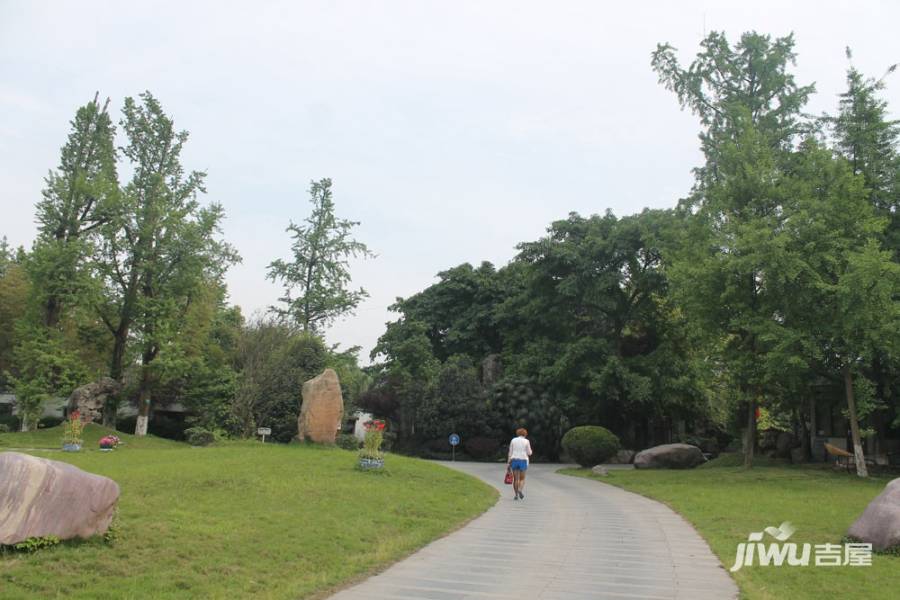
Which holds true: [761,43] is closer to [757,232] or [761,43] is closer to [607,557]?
[757,232]

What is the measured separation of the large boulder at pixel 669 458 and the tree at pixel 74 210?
82.9 feet

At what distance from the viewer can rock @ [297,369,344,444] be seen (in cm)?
2430

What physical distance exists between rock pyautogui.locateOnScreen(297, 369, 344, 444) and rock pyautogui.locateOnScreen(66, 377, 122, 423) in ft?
39.1

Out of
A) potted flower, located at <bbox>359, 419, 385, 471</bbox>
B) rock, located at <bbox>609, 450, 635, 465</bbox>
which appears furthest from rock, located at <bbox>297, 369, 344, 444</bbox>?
rock, located at <bbox>609, 450, 635, 465</bbox>

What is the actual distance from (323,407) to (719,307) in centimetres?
1371

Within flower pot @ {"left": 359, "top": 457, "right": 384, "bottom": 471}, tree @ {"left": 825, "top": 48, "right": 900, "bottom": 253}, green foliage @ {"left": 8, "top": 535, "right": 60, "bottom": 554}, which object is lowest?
green foliage @ {"left": 8, "top": 535, "right": 60, "bottom": 554}

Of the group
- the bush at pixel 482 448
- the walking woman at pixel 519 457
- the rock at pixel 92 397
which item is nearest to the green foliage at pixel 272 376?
the rock at pixel 92 397

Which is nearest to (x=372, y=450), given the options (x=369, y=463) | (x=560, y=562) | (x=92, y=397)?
(x=369, y=463)

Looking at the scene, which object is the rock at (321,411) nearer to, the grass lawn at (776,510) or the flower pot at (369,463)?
the flower pot at (369,463)

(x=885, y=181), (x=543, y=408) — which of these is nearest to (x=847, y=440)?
(x=885, y=181)

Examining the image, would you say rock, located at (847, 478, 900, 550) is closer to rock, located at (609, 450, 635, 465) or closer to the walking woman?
the walking woman

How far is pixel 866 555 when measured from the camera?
8875 mm

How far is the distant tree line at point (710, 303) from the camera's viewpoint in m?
19.8

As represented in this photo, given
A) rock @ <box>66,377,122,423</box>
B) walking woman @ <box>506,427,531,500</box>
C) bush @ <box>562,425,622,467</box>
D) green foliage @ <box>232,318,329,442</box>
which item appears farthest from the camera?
rock @ <box>66,377,122,423</box>
